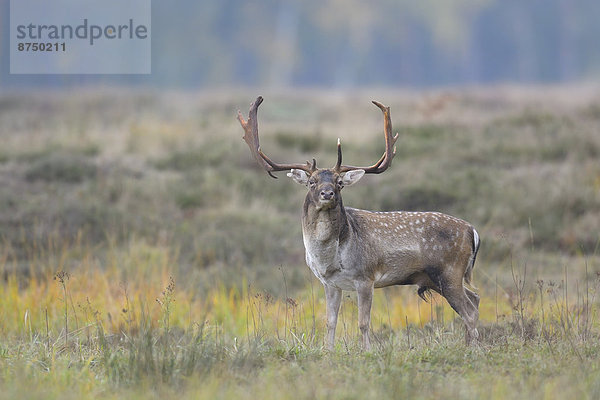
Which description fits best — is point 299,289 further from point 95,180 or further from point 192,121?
point 192,121

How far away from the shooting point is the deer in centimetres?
848

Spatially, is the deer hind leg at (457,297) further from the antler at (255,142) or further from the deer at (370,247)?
the antler at (255,142)

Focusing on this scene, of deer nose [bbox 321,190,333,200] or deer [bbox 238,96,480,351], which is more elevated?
deer nose [bbox 321,190,333,200]

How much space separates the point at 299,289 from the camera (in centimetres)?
1343

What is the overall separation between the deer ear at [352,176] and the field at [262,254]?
1.29 meters

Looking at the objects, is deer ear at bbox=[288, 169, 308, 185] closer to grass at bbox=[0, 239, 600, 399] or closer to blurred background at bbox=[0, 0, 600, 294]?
grass at bbox=[0, 239, 600, 399]

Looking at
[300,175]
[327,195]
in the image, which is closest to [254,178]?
[300,175]

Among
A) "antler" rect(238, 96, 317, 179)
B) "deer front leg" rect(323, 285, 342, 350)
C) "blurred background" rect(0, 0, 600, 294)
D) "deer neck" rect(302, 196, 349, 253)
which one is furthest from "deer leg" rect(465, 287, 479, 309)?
"antler" rect(238, 96, 317, 179)

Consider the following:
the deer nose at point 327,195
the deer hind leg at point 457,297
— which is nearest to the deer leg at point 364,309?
the deer hind leg at point 457,297

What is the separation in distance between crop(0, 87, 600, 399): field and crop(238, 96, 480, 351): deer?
40 centimetres

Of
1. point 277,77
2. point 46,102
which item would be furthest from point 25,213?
point 277,77

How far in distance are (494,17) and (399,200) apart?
73475 mm

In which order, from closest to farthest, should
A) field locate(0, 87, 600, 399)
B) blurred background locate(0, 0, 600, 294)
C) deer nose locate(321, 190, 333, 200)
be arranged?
field locate(0, 87, 600, 399)
deer nose locate(321, 190, 333, 200)
blurred background locate(0, 0, 600, 294)

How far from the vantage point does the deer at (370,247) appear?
27.8 ft
